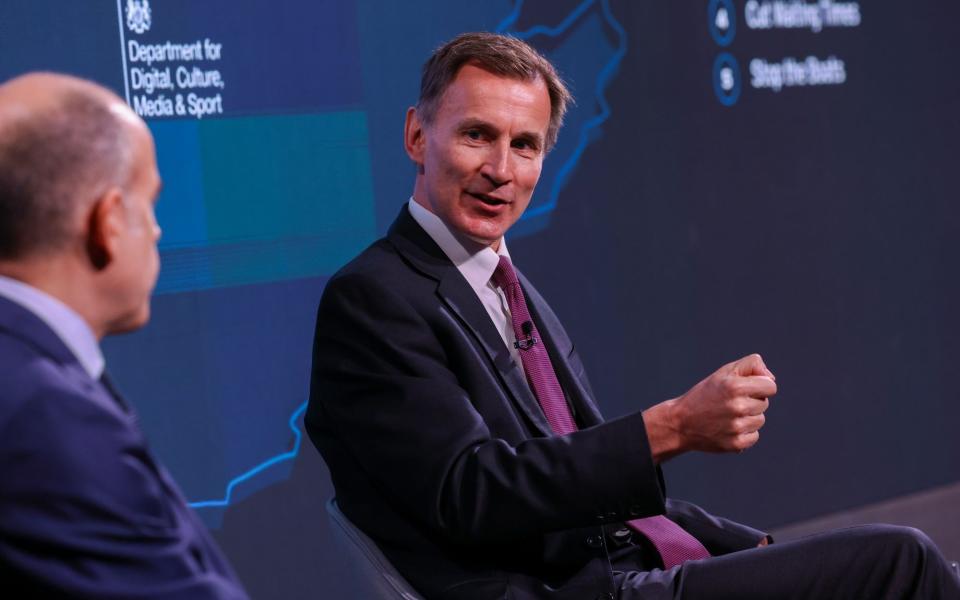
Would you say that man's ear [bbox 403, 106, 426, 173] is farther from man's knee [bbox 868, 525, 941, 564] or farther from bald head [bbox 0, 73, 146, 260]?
bald head [bbox 0, 73, 146, 260]

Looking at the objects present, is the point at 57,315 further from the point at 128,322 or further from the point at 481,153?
the point at 481,153

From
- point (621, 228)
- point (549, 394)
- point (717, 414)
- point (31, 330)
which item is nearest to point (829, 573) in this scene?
point (717, 414)

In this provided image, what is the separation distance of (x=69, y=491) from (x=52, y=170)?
11.0 inches

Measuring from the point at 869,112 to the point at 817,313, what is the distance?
0.80 m

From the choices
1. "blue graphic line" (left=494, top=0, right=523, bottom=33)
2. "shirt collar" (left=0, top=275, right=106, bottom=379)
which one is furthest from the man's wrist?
"blue graphic line" (left=494, top=0, right=523, bottom=33)

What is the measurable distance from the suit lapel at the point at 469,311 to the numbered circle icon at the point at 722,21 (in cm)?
237

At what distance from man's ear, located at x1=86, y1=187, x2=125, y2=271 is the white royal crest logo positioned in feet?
6.46

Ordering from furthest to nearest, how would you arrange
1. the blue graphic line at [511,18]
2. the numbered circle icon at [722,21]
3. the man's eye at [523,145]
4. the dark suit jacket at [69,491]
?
the numbered circle icon at [722,21]
the blue graphic line at [511,18]
the man's eye at [523,145]
the dark suit jacket at [69,491]

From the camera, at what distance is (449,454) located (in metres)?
1.77

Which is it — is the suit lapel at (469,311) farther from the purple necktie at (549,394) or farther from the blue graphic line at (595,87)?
the blue graphic line at (595,87)

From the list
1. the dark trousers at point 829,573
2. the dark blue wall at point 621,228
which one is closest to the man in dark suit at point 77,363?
the dark trousers at point 829,573

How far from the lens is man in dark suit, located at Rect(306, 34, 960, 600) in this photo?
5.78ft

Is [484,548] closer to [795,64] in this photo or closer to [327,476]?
[327,476]

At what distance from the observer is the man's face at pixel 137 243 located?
1.08 metres
